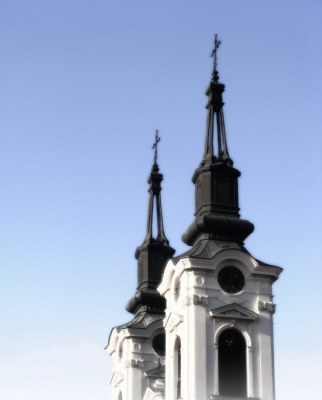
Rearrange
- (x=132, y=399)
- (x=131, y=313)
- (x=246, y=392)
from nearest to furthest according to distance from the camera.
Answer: (x=246, y=392), (x=132, y=399), (x=131, y=313)

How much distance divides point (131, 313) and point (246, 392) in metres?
12.5

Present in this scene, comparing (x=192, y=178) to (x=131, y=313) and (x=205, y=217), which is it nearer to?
(x=205, y=217)

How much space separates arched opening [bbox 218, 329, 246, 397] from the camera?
33812mm

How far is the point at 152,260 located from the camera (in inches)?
1766

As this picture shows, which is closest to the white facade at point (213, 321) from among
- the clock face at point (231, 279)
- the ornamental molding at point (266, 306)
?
the ornamental molding at point (266, 306)

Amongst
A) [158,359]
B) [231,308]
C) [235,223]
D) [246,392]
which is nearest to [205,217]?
[235,223]

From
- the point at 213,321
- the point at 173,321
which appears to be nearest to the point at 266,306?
the point at 213,321

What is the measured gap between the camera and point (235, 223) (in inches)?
1421

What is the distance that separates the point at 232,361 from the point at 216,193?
605 centimetres

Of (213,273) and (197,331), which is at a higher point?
(213,273)

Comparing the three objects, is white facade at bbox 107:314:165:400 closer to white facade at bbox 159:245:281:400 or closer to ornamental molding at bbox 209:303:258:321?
white facade at bbox 159:245:281:400

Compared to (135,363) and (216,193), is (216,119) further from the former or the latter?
(135,363)

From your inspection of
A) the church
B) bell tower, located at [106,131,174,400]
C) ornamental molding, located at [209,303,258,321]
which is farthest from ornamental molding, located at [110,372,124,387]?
ornamental molding, located at [209,303,258,321]

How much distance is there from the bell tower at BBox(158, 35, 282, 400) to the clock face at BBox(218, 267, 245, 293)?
0.03 m
